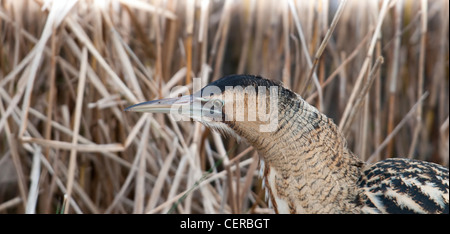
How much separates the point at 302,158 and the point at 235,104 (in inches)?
6.9

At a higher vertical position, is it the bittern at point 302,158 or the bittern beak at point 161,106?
the bittern beak at point 161,106

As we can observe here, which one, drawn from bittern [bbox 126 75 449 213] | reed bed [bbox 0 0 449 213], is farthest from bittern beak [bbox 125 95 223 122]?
reed bed [bbox 0 0 449 213]

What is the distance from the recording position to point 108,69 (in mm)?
1363

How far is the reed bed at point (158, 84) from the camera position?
4.49ft

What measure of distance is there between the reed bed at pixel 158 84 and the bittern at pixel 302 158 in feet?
0.73

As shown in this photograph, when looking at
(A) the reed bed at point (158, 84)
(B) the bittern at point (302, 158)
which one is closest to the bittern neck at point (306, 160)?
(B) the bittern at point (302, 158)

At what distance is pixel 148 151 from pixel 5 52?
469 millimetres

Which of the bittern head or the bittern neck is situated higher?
the bittern head

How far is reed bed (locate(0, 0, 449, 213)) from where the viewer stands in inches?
53.9

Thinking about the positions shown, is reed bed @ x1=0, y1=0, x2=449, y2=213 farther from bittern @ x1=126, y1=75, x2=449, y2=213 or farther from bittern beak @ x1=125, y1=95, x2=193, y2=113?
bittern beak @ x1=125, y1=95, x2=193, y2=113

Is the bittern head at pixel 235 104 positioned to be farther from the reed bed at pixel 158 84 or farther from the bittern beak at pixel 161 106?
the reed bed at pixel 158 84
